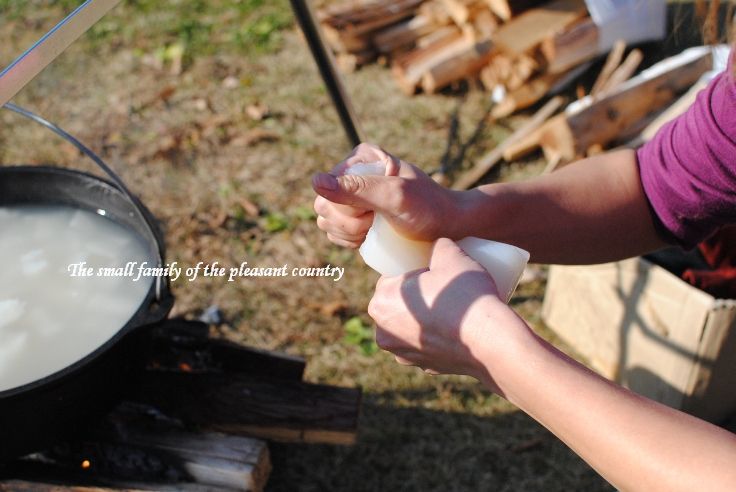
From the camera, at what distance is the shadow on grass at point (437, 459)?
8.90 ft

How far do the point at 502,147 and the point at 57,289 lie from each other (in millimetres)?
2659

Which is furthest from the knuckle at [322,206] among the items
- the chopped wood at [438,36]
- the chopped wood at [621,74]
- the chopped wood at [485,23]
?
the chopped wood at [438,36]

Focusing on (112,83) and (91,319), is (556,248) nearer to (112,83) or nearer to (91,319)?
(91,319)

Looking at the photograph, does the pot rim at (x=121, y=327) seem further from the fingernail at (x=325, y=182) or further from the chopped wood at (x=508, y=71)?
the chopped wood at (x=508, y=71)

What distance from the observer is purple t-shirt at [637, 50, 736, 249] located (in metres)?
1.75

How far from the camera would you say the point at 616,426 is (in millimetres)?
1253

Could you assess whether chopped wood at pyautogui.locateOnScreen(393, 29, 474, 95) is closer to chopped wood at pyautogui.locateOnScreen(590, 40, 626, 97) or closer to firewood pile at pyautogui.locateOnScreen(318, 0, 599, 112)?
firewood pile at pyautogui.locateOnScreen(318, 0, 599, 112)

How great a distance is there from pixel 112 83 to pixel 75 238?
3.04m

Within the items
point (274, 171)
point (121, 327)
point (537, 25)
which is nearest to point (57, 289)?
point (121, 327)

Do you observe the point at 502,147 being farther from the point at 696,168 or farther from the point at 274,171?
the point at 696,168

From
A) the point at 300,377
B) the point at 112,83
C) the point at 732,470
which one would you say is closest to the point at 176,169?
the point at 112,83

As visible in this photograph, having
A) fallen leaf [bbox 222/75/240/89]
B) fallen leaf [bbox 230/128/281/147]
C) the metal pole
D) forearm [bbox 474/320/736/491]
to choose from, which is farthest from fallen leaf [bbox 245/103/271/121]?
forearm [bbox 474/320/736/491]

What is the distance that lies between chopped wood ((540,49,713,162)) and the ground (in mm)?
323

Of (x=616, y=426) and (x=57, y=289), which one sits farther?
(x=57, y=289)
